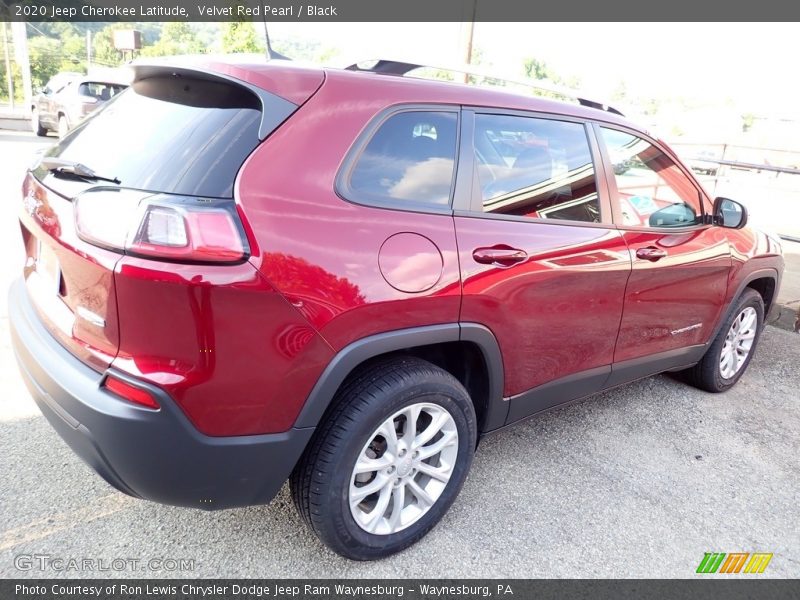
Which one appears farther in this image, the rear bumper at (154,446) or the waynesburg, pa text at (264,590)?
the waynesburg, pa text at (264,590)

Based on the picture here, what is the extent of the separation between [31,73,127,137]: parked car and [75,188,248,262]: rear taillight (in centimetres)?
1303

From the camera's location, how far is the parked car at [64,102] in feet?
45.9

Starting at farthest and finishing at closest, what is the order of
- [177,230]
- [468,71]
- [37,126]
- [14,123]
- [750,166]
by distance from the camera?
[14,123] → [37,126] → [750,166] → [468,71] → [177,230]

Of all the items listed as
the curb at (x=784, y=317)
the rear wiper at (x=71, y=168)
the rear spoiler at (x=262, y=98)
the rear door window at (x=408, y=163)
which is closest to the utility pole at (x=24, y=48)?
the rear wiper at (x=71, y=168)

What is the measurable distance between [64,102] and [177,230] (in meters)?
15.3

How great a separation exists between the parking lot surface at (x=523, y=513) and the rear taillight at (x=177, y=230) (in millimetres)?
1226

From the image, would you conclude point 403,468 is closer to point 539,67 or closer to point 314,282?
point 314,282

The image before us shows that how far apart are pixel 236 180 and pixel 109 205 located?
403 millimetres

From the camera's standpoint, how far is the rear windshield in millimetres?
1847

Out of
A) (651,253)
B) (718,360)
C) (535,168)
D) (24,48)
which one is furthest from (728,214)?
(24,48)

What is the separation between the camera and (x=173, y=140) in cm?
198

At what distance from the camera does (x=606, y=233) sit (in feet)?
9.47

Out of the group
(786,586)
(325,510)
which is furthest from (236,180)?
(786,586)

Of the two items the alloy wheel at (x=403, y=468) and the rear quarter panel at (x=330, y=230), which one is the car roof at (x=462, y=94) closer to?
the rear quarter panel at (x=330, y=230)
